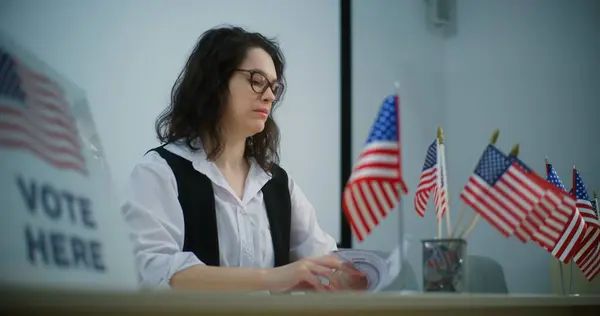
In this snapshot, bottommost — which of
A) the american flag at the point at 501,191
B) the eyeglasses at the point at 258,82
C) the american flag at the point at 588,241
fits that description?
the american flag at the point at 588,241

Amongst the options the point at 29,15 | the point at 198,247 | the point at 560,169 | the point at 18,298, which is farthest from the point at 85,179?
the point at 560,169

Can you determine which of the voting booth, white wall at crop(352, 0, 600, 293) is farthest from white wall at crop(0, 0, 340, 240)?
the voting booth

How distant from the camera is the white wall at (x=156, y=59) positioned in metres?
2.33

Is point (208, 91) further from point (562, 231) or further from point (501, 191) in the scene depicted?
point (562, 231)

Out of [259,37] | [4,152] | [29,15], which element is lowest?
[4,152]

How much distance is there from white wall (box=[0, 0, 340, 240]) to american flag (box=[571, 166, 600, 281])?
1.42m

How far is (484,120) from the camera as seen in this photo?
3.41 m

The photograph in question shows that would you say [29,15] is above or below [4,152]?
above

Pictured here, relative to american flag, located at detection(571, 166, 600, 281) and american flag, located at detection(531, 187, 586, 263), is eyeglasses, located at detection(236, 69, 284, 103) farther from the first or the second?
american flag, located at detection(571, 166, 600, 281)

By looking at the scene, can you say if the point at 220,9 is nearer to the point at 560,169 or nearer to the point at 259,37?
the point at 259,37

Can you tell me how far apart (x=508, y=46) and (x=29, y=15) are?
2.38 m

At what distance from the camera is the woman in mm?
1330

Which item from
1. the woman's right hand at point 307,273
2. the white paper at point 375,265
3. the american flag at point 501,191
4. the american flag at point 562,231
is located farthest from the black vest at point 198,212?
the american flag at point 562,231

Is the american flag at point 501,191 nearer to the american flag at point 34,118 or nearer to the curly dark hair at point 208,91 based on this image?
the curly dark hair at point 208,91
